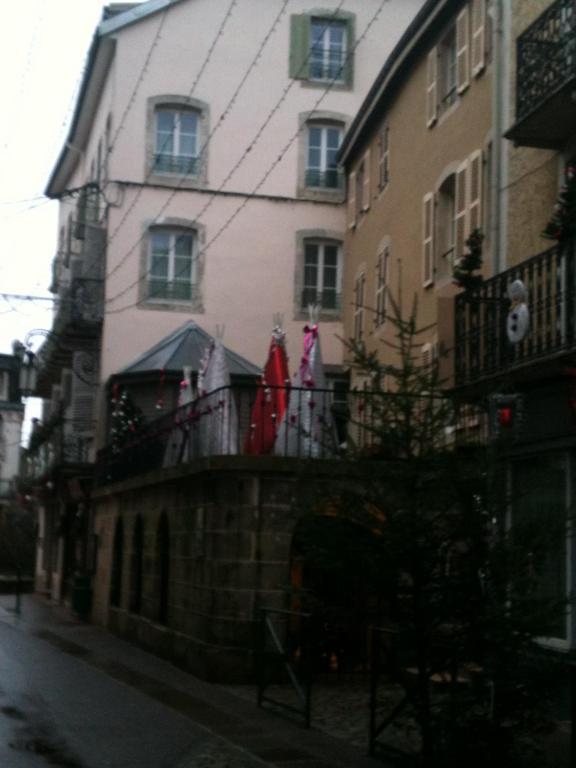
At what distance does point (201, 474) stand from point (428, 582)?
966 cm

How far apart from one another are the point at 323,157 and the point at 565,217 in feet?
68.4

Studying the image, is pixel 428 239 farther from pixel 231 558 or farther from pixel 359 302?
pixel 231 558

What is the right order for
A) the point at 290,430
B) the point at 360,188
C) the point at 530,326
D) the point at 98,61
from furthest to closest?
the point at 98,61
the point at 360,188
the point at 290,430
the point at 530,326

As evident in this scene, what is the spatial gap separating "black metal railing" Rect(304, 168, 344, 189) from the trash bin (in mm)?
10900

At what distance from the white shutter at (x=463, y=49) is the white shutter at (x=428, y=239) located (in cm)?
231

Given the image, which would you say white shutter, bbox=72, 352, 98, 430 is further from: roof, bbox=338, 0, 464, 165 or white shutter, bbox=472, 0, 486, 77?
white shutter, bbox=472, 0, 486, 77

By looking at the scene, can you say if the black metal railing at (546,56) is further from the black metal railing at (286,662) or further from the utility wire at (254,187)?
the utility wire at (254,187)

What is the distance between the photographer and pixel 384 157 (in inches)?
1032

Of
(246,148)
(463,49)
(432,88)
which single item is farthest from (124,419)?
(463,49)

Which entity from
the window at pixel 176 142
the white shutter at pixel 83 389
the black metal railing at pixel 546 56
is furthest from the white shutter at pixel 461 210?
the white shutter at pixel 83 389

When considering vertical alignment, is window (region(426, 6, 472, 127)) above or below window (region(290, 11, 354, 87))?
below

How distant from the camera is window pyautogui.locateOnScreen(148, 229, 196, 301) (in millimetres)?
33781

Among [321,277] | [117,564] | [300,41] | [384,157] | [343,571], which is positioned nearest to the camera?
→ [343,571]

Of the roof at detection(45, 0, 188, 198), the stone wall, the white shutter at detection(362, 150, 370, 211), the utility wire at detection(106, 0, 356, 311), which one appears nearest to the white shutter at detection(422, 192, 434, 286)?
the stone wall
